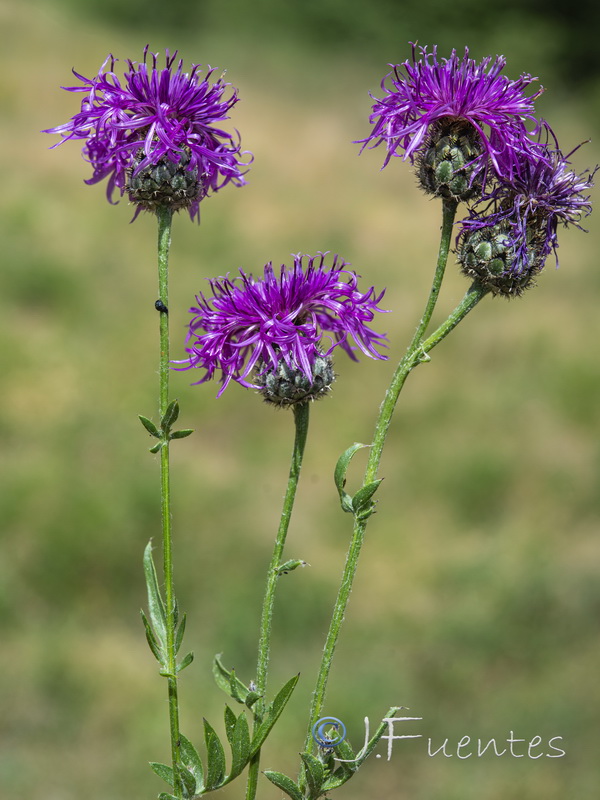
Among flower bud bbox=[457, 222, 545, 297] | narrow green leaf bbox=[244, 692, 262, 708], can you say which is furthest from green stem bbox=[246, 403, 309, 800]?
flower bud bbox=[457, 222, 545, 297]

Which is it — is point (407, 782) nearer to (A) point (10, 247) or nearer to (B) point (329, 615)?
(B) point (329, 615)

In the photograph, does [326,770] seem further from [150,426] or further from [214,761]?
[150,426]

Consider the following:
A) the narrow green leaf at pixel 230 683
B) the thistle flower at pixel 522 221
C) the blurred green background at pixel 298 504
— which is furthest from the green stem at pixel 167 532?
the blurred green background at pixel 298 504

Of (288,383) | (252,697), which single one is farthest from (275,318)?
(252,697)

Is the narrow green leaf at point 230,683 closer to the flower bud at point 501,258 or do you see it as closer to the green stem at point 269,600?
the green stem at point 269,600

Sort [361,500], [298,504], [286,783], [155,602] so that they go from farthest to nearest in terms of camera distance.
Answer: [298,504] → [155,602] → [361,500] → [286,783]

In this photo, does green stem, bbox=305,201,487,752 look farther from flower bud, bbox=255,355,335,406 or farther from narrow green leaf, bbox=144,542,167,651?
narrow green leaf, bbox=144,542,167,651
